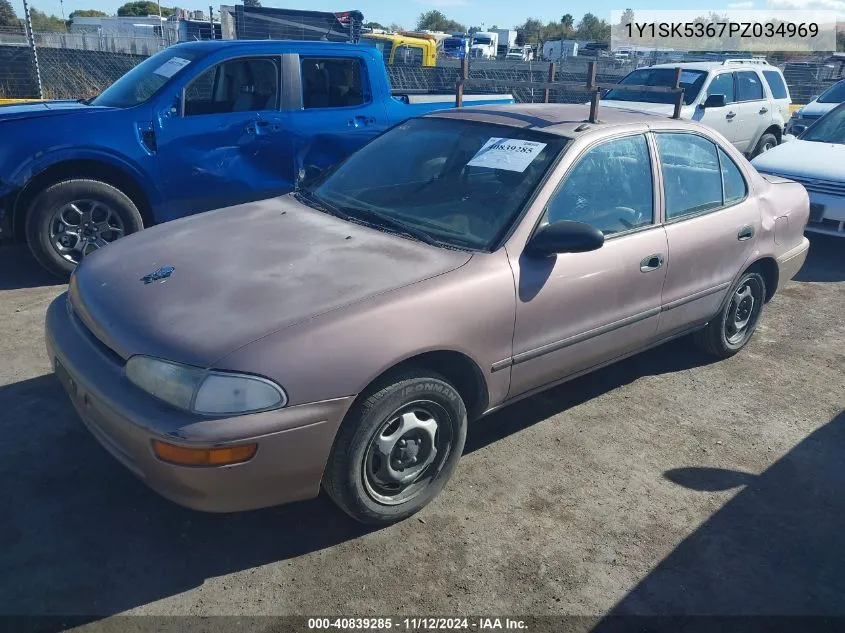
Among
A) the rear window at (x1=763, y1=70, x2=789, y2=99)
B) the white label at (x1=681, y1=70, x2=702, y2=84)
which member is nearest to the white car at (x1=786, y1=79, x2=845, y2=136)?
the rear window at (x1=763, y1=70, x2=789, y2=99)

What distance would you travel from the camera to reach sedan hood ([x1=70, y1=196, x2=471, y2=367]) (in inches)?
101

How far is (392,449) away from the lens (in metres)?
2.85

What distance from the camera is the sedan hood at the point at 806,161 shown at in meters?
7.08

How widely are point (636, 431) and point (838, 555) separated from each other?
112 centimetres

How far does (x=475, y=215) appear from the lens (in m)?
3.36

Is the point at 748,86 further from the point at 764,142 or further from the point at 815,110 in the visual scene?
the point at 815,110

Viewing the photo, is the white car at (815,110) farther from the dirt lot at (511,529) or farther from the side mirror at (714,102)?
the dirt lot at (511,529)

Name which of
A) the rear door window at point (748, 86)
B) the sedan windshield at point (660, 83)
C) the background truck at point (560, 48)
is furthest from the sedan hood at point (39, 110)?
the background truck at point (560, 48)

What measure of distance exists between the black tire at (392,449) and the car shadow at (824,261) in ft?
16.0

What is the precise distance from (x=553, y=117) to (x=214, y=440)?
2.55 m

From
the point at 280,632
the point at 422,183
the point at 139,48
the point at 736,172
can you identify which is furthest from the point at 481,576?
the point at 139,48

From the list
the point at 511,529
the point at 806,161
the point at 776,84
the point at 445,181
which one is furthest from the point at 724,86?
the point at 511,529

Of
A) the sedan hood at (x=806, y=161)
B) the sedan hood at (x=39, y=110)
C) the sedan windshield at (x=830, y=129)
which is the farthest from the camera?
the sedan windshield at (x=830, y=129)

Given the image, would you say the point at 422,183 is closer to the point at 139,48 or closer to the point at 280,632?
the point at 280,632
